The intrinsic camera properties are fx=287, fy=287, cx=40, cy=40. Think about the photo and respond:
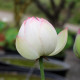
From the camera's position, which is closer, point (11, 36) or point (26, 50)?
point (26, 50)

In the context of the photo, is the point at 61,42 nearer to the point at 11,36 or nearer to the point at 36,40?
the point at 36,40

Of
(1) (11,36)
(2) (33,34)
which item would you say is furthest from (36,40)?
(1) (11,36)

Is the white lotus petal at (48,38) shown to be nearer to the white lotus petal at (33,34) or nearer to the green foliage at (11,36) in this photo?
the white lotus petal at (33,34)

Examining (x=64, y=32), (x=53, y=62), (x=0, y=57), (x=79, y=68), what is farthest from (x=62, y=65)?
(x=64, y=32)

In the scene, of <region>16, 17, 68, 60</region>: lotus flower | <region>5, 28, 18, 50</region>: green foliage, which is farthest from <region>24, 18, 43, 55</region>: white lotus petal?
<region>5, 28, 18, 50</region>: green foliage

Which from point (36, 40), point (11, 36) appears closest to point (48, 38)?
point (36, 40)

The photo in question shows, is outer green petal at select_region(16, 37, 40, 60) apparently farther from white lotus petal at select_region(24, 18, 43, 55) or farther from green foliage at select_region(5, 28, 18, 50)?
green foliage at select_region(5, 28, 18, 50)

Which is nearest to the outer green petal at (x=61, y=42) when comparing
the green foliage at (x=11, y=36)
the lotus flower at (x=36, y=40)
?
the lotus flower at (x=36, y=40)

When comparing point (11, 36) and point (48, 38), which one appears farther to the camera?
point (11, 36)

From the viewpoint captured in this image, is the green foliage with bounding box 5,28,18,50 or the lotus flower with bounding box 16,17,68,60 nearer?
the lotus flower with bounding box 16,17,68,60
